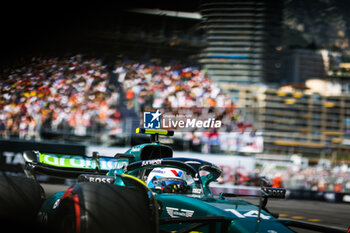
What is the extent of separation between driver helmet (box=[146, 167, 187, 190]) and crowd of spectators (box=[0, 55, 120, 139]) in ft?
32.2

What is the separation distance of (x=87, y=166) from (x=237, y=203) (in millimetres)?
2229

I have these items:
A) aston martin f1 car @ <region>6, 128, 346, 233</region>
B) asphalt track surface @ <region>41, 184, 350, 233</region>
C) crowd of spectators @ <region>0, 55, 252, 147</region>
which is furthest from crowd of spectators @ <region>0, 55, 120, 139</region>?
aston martin f1 car @ <region>6, 128, 346, 233</region>

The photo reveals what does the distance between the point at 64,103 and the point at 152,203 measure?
14.7 m

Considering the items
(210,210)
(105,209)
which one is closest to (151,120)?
(210,210)

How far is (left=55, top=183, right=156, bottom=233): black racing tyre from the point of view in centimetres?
297

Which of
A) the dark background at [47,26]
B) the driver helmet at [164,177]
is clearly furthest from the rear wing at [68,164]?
the dark background at [47,26]

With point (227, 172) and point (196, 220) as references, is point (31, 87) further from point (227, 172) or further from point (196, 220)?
point (196, 220)

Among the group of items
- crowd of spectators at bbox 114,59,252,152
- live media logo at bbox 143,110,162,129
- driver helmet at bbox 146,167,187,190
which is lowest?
driver helmet at bbox 146,167,187,190

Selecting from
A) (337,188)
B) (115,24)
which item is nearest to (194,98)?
(115,24)

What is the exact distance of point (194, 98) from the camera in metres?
20.1

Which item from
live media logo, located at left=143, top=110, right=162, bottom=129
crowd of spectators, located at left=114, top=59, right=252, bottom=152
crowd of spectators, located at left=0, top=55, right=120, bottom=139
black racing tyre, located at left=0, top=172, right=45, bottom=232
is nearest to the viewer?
black racing tyre, located at left=0, top=172, right=45, bottom=232

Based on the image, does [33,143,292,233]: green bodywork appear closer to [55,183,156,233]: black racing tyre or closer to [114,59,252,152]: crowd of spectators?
[55,183,156,233]: black racing tyre

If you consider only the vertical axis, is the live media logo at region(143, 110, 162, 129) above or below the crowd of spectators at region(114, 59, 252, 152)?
below

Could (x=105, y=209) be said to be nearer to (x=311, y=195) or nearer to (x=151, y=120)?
(x=151, y=120)
